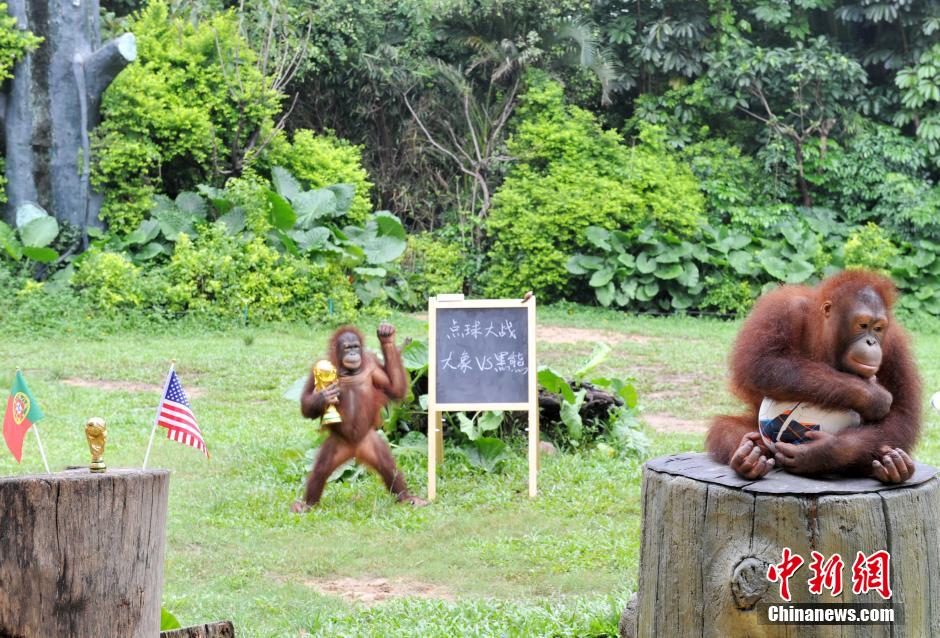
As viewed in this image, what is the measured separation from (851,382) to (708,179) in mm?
15571

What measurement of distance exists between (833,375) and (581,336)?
1134 cm

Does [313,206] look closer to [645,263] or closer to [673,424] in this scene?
[645,263]

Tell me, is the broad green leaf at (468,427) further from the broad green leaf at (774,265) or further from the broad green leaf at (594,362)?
the broad green leaf at (774,265)

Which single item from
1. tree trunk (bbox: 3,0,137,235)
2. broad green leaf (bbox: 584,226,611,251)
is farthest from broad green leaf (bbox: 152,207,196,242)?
broad green leaf (bbox: 584,226,611,251)

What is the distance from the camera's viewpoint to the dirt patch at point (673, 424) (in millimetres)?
9156

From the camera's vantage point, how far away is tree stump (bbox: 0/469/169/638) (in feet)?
9.70

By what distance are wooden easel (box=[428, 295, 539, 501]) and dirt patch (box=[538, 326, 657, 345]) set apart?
6.49 m

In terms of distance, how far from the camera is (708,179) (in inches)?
720

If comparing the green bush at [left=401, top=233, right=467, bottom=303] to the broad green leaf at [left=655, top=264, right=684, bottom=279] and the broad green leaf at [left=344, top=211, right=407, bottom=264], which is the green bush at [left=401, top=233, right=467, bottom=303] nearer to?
the broad green leaf at [left=344, top=211, right=407, bottom=264]

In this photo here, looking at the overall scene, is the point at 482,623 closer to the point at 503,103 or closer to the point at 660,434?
the point at 660,434

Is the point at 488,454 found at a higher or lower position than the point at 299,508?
higher

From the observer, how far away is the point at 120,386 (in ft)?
35.5

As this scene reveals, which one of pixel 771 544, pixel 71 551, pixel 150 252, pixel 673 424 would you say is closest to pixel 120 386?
pixel 150 252

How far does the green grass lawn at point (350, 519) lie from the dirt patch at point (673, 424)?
4 centimetres
